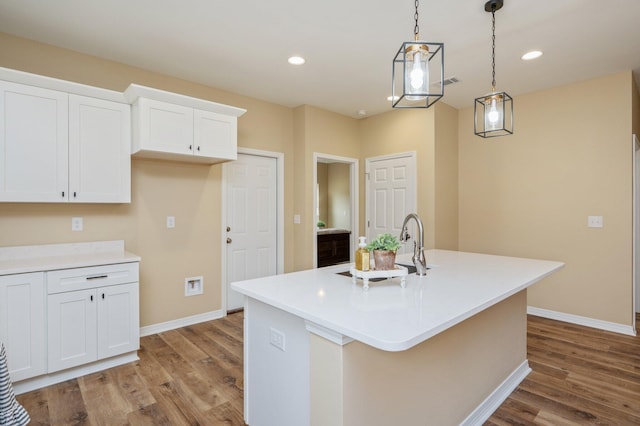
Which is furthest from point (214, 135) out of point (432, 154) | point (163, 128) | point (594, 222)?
point (594, 222)

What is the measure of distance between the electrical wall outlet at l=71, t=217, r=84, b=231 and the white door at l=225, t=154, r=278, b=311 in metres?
1.45

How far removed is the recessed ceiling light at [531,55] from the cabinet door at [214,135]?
2812 mm

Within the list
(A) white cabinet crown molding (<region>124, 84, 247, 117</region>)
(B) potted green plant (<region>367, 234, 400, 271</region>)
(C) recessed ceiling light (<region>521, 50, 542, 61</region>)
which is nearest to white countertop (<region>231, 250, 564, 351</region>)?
(B) potted green plant (<region>367, 234, 400, 271</region>)

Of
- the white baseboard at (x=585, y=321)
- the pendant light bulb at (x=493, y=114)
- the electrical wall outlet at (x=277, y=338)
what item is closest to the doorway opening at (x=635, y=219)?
the white baseboard at (x=585, y=321)

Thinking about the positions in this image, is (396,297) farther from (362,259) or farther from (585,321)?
(585,321)

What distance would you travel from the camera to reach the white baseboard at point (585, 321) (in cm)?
335

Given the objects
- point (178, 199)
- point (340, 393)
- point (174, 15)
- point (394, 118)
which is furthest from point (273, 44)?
point (340, 393)

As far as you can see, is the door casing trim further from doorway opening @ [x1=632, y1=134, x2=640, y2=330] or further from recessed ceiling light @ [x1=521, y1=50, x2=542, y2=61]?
doorway opening @ [x1=632, y1=134, x2=640, y2=330]

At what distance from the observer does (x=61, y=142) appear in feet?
8.49

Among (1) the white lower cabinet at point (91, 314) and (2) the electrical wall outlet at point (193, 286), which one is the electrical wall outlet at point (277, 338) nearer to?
(1) the white lower cabinet at point (91, 314)

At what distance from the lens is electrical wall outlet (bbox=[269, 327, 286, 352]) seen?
5.26ft

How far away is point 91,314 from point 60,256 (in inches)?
24.7

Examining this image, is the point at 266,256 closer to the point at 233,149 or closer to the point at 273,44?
the point at 233,149

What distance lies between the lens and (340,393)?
4.08 ft
